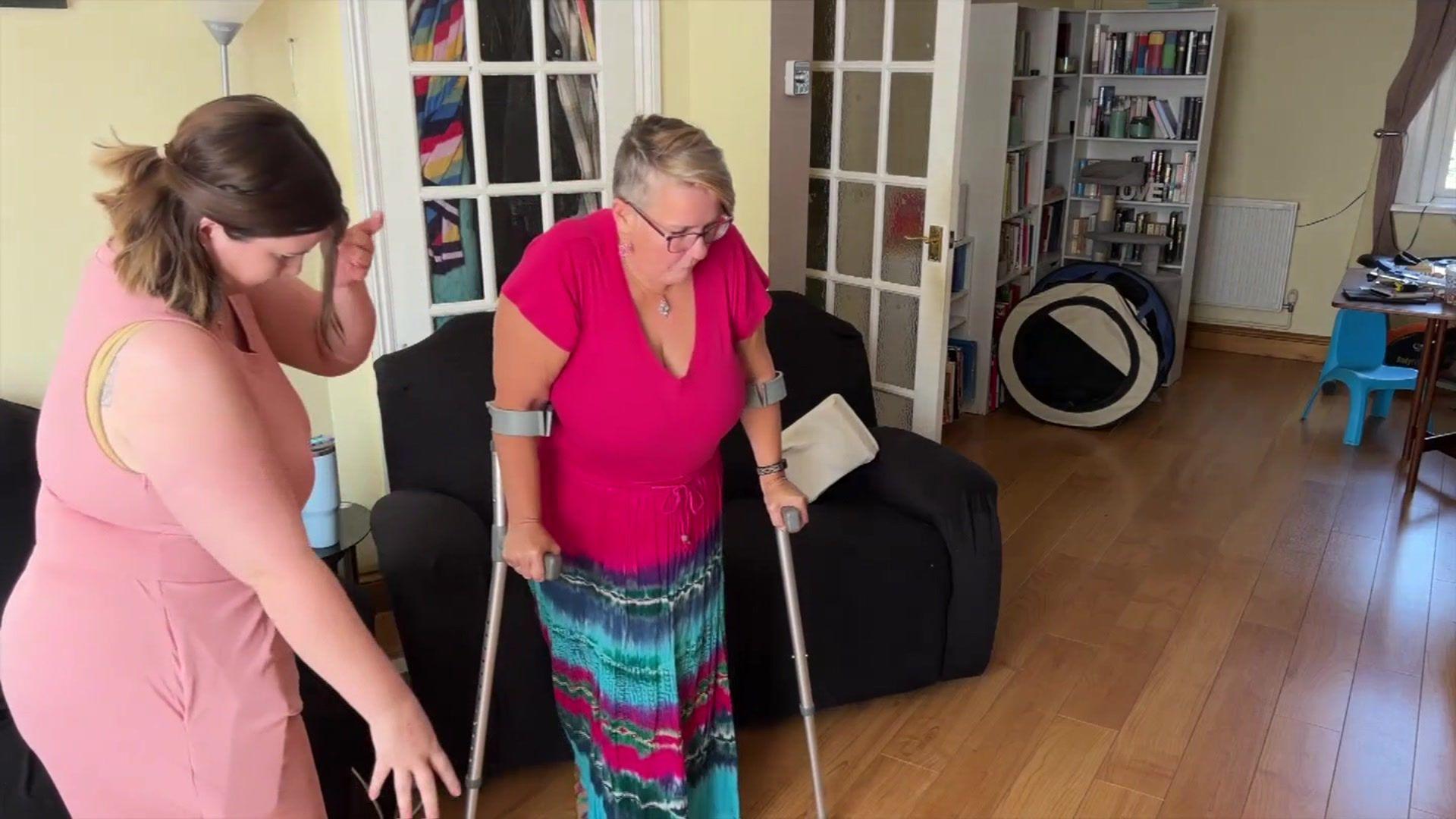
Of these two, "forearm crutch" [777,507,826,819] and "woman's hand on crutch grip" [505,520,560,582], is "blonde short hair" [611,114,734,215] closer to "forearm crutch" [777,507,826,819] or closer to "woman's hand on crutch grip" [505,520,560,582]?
"woman's hand on crutch grip" [505,520,560,582]

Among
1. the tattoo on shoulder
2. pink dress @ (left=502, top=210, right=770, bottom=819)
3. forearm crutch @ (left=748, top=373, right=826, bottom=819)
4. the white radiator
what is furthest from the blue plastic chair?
the tattoo on shoulder

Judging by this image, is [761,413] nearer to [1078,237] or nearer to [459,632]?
[459,632]

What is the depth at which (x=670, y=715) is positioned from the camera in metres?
1.81

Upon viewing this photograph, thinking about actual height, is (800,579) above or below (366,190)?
below

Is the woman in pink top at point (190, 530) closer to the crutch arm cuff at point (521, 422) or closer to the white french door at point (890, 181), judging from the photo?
the crutch arm cuff at point (521, 422)

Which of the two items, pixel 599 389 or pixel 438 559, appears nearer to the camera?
pixel 599 389

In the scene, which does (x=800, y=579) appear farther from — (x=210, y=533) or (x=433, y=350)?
(x=210, y=533)

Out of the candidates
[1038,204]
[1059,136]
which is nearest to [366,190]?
[1038,204]

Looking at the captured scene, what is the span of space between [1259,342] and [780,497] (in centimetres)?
476

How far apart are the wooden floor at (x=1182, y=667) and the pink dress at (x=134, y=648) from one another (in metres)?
1.19

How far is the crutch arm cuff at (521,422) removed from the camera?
5.29 ft

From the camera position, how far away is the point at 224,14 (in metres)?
2.11

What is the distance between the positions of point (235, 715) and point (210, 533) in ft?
0.81

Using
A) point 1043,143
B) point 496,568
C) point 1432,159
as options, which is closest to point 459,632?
point 496,568
